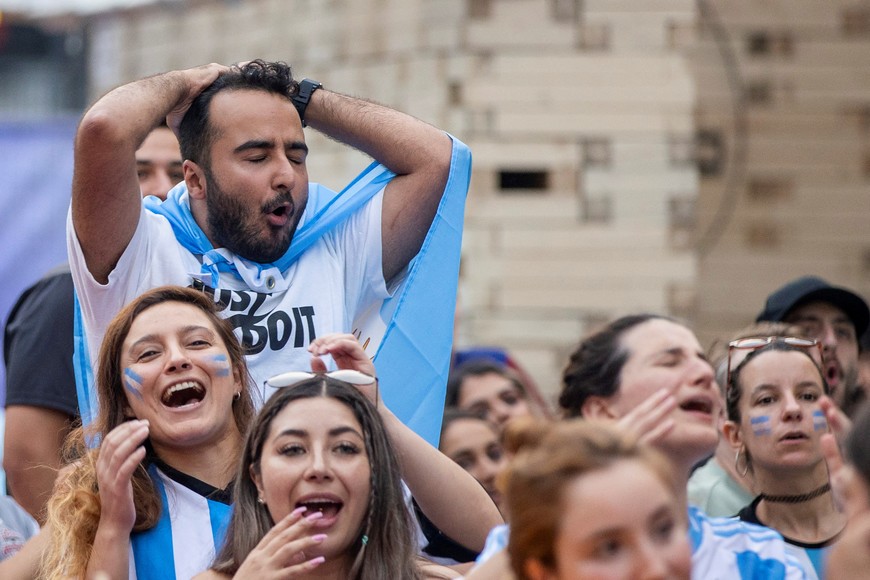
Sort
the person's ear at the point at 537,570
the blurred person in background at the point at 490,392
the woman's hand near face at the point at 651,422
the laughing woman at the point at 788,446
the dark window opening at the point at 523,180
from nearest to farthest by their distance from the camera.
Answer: the person's ear at the point at 537,570 → the woman's hand near face at the point at 651,422 → the laughing woman at the point at 788,446 → the blurred person in background at the point at 490,392 → the dark window opening at the point at 523,180

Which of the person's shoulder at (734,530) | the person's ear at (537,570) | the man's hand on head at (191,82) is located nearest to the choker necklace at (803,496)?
the person's shoulder at (734,530)

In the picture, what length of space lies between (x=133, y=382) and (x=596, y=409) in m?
1.05

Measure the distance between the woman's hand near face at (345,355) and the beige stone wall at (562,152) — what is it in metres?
3.25

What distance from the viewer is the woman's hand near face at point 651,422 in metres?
2.77

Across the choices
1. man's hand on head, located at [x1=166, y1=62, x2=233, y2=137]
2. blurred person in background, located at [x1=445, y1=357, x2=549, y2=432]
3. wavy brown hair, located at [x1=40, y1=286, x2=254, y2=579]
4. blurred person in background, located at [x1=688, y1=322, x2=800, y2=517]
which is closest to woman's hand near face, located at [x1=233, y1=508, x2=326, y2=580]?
wavy brown hair, located at [x1=40, y1=286, x2=254, y2=579]

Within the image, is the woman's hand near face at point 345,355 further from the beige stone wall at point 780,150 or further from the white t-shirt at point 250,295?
the beige stone wall at point 780,150

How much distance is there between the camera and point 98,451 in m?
3.47

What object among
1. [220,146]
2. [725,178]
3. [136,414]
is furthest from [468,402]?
[725,178]

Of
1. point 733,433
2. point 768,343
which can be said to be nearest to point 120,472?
point 733,433

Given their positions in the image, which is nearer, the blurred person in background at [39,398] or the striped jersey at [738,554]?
the striped jersey at [738,554]

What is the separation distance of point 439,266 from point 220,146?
0.66 metres

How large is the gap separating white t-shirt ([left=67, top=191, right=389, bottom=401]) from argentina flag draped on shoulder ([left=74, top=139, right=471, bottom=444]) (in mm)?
40

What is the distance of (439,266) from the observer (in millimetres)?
4117

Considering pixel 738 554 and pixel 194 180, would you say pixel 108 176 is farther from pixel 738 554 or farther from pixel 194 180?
pixel 738 554
